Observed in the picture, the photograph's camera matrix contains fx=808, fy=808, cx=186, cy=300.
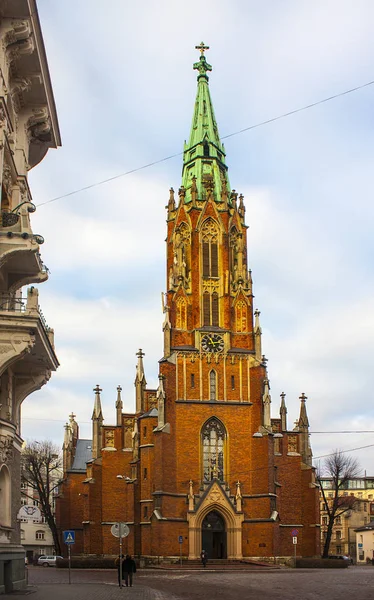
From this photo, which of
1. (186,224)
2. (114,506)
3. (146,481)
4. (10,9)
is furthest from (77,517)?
(10,9)

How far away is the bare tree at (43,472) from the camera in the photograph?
76.2 metres

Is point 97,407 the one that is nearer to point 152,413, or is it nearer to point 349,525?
point 152,413

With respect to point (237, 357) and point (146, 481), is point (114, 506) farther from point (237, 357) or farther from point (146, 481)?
point (237, 357)

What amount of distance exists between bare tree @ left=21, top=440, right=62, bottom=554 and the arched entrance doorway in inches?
804

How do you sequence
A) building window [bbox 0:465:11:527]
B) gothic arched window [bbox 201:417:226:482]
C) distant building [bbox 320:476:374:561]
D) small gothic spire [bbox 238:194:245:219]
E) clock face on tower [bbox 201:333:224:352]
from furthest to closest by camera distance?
distant building [bbox 320:476:374:561] < small gothic spire [bbox 238:194:245:219] < clock face on tower [bbox 201:333:224:352] < gothic arched window [bbox 201:417:226:482] < building window [bbox 0:465:11:527]

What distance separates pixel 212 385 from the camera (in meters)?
61.4

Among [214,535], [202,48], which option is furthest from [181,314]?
[202,48]

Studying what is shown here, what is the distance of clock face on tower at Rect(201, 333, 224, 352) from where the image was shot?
204 ft

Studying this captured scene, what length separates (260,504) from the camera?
58781mm

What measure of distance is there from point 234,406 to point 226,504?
719cm

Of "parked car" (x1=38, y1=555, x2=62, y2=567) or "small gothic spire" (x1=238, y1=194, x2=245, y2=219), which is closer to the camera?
"parked car" (x1=38, y1=555, x2=62, y2=567)

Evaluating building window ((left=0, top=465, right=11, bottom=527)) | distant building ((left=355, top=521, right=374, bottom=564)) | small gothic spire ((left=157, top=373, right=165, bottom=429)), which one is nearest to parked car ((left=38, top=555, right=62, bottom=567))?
small gothic spire ((left=157, top=373, right=165, bottom=429))

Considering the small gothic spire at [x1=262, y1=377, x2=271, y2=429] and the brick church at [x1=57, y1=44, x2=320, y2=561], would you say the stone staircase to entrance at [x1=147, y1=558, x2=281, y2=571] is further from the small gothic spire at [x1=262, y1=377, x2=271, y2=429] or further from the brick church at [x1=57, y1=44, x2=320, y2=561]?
the small gothic spire at [x1=262, y1=377, x2=271, y2=429]

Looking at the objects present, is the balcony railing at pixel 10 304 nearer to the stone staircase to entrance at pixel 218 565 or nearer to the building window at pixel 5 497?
the building window at pixel 5 497
